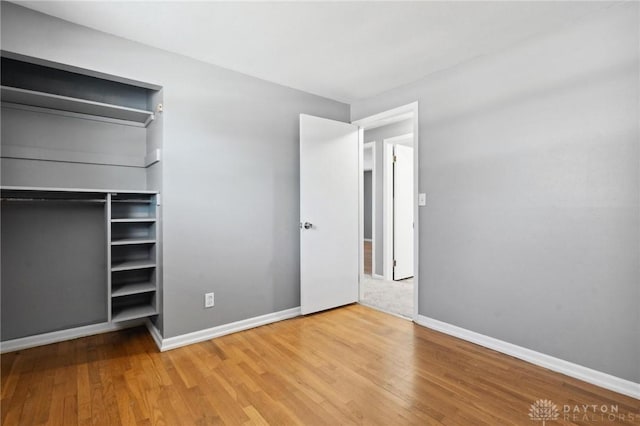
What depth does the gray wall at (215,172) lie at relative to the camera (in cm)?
231

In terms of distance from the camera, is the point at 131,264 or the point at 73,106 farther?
the point at 131,264

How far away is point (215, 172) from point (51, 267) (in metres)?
1.54

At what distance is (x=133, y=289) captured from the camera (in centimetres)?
261

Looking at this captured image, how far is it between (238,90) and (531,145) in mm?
2473

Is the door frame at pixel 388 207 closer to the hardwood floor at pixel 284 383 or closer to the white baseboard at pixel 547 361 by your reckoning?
the white baseboard at pixel 547 361

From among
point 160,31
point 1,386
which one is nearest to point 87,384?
point 1,386

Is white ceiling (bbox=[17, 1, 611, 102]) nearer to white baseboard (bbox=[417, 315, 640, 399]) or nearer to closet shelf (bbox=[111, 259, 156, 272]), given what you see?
closet shelf (bbox=[111, 259, 156, 272])

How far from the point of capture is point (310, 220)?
329 centimetres

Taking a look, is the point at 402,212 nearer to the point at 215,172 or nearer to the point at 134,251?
the point at 215,172

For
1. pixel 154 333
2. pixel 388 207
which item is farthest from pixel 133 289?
pixel 388 207

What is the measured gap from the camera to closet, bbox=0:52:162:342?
2432mm

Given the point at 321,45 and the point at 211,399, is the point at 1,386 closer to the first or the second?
the point at 211,399

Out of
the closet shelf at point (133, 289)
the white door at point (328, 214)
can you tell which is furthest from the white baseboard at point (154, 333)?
the white door at point (328, 214)
